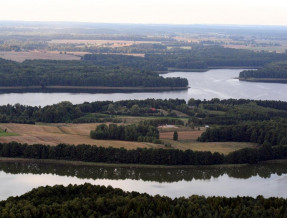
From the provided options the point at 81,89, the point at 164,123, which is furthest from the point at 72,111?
the point at 81,89

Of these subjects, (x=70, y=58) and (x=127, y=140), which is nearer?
(x=127, y=140)

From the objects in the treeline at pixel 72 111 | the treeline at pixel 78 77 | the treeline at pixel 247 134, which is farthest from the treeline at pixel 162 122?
the treeline at pixel 78 77

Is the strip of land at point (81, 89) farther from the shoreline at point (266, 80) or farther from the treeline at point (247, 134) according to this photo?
the treeline at point (247, 134)

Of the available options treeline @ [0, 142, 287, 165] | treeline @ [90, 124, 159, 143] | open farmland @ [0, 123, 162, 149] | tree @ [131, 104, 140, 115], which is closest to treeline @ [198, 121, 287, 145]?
treeline @ [90, 124, 159, 143]

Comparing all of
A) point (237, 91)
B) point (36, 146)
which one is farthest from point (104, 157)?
point (237, 91)

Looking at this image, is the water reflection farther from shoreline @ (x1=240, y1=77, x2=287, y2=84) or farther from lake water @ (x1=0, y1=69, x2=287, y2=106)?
shoreline @ (x1=240, y1=77, x2=287, y2=84)

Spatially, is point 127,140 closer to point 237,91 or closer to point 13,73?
point 237,91
